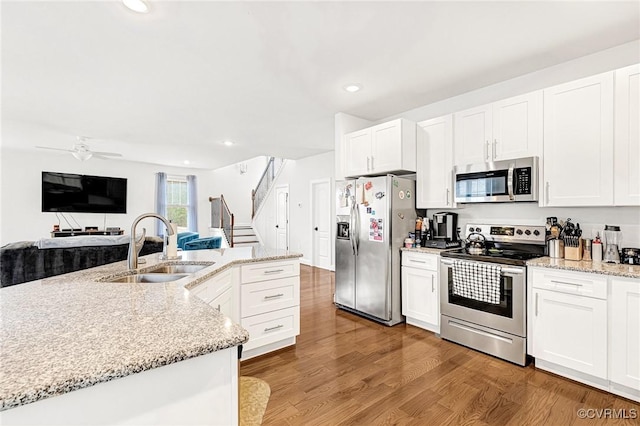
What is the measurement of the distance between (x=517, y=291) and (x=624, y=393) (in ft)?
2.78

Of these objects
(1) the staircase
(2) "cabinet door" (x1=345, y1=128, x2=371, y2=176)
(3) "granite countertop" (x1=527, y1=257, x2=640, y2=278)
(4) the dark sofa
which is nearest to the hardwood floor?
(3) "granite countertop" (x1=527, y1=257, x2=640, y2=278)

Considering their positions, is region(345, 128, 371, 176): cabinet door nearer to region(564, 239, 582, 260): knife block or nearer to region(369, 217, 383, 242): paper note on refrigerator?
region(369, 217, 383, 242): paper note on refrigerator

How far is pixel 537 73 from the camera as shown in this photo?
2.91 metres

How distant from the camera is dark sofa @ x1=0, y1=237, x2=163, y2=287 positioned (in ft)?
10.8

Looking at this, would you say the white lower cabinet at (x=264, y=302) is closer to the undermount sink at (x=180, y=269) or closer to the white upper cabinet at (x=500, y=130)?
the undermount sink at (x=180, y=269)

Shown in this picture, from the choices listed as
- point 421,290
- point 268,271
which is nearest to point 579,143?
point 421,290

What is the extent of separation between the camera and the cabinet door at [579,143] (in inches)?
90.4

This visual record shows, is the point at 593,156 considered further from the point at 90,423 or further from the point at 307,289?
the point at 307,289

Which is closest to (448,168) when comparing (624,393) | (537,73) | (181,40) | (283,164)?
(537,73)

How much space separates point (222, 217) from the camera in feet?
27.0

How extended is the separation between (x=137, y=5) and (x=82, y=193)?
21.5 ft

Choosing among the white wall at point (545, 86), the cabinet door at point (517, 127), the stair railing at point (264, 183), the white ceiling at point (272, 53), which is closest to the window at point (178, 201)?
the stair railing at point (264, 183)

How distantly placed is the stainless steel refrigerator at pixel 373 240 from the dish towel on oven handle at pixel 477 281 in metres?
0.70

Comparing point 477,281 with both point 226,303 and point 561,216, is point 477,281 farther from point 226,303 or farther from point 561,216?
point 226,303
